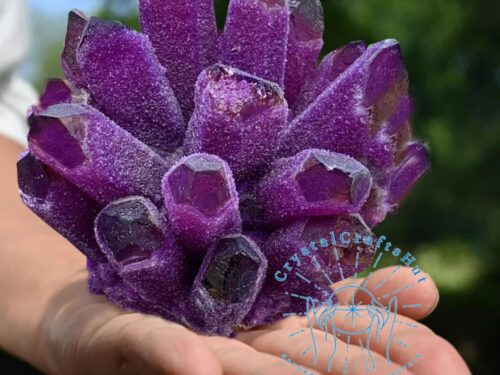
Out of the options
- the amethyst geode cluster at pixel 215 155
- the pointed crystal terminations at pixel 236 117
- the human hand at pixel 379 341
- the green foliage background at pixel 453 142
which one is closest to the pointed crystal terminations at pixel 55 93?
the amethyst geode cluster at pixel 215 155

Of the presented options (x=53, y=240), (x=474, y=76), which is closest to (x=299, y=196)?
(x=53, y=240)

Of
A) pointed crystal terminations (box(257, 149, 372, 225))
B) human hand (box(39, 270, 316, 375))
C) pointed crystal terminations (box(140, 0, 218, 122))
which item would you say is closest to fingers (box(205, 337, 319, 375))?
human hand (box(39, 270, 316, 375))

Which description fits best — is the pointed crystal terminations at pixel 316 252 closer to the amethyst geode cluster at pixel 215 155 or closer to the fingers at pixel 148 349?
the amethyst geode cluster at pixel 215 155

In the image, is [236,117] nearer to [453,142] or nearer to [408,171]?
[408,171]

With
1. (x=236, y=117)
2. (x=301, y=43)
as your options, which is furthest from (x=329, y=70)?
(x=236, y=117)

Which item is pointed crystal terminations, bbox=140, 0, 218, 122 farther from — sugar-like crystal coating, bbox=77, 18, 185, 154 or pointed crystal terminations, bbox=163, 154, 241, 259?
pointed crystal terminations, bbox=163, 154, 241, 259

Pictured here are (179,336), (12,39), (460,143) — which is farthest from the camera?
(460,143)

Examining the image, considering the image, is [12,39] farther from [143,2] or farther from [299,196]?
[299,196]
